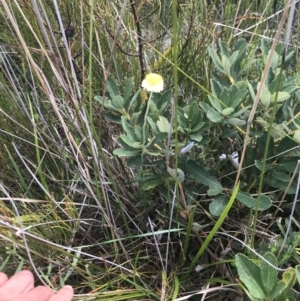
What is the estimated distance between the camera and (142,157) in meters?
0.70

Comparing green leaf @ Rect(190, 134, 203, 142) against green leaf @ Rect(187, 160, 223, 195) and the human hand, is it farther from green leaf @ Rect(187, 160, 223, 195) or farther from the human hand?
the human hand

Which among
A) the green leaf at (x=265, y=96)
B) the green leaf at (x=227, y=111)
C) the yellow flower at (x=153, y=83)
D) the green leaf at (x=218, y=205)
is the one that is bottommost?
the green leaf at (x=218, y=205)

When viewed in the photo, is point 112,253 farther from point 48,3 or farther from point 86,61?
point 48,3

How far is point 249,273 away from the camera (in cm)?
61

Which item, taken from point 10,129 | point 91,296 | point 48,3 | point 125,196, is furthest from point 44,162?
point 48,3

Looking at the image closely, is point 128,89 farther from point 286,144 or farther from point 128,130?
point 286,144

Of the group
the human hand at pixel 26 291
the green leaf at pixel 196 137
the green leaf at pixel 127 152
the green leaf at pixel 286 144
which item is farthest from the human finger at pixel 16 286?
the green leaf at pixel 286 144

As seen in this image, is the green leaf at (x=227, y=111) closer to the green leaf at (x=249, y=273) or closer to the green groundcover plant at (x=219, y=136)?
the green groundcover plant at (x=219, y=136)

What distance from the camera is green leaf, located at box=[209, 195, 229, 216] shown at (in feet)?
2.34

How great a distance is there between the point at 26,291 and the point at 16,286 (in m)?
0.02

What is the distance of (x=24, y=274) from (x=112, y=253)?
0.69 ft

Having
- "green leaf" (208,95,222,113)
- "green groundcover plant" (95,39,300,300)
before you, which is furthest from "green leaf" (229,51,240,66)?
"green leaf" (208,95,222,113)

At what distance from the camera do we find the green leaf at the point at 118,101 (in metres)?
0.74

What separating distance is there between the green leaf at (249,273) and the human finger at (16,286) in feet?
1.08
